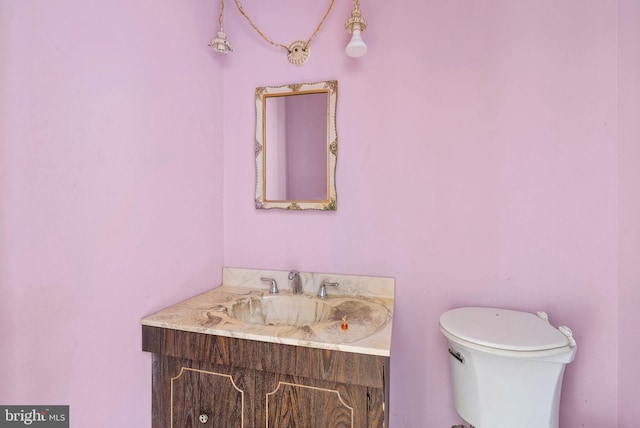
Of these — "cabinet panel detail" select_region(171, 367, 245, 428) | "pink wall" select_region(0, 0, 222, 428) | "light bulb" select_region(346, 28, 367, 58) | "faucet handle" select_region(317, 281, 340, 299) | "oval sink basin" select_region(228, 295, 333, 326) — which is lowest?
"cabinet panel detail" select_region(171, 367, 245, 428)

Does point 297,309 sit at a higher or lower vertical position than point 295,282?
lower

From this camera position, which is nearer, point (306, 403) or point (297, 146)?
point (306, 403)

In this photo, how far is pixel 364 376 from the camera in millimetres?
932

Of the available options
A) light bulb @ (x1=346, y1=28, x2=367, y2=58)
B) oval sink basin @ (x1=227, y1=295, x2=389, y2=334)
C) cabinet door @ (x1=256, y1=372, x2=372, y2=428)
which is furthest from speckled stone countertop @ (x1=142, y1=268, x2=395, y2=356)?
light bulb @ (x1=346, y1=28, x2=367, y2=58)

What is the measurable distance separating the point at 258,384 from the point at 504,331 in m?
0.86

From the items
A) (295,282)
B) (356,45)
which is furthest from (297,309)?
(356,45)

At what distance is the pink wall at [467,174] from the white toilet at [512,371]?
0.29 m

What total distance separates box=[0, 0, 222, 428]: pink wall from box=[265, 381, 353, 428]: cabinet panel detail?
50cm

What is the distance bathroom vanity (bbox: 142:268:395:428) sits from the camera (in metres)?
0.95

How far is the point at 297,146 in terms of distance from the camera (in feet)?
5.07

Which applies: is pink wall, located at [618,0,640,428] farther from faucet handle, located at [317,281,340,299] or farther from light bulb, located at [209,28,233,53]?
light bulb, located at [209,28,233,53]

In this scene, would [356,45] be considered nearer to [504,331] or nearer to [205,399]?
[504,331]

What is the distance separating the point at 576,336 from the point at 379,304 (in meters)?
0.80

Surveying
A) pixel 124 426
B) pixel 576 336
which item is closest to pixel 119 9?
pixel 124 426
